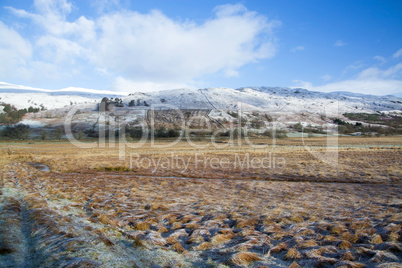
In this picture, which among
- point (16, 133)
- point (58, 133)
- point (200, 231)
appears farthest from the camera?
point (58, 133)

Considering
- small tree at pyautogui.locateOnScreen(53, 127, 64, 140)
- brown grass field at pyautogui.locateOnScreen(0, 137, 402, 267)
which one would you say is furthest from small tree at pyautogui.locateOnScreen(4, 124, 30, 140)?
brown grass field at pyautogui.locateOnScreen(0, 137, 402, 267)

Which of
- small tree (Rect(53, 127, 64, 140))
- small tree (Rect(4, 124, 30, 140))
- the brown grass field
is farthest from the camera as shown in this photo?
small tree (Rect(53, 127, 64, 140))

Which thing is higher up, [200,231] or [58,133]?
[58,133]

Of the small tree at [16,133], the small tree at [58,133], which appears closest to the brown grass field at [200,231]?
the small tree at [58,133]

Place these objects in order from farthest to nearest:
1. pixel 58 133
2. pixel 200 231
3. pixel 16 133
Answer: pixel 58 133, pixel 16 133, pixel 200 231

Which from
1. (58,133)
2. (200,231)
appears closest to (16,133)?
(58,133)

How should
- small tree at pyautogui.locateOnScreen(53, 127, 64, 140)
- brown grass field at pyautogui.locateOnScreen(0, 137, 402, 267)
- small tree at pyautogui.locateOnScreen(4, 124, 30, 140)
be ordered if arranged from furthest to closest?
small tree at pyautogui.locateOnScreen(53, 127, 64, 140)
small tree at pyautogui.locateOnScreen(4, 124, 30, 140)
brown grass field at pyautogui.locateOnScreen(0, 137, 402, 267)

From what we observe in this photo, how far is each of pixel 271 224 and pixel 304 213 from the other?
1.79 metres

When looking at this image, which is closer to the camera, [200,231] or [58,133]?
[200,231]

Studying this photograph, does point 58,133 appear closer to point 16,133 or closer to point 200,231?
point 16,133

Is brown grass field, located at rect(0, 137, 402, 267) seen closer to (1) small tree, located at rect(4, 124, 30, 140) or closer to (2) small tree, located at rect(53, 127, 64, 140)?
(2) small tree, located at rect(53, 127, 64, 140)

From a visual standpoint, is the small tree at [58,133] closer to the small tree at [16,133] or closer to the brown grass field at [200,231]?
the small tree at [16,133]

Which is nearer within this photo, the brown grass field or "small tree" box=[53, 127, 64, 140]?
the brown grass field

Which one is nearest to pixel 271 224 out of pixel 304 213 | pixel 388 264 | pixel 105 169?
pixel 304 213
